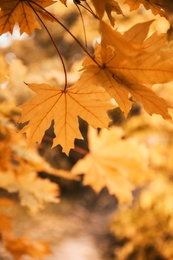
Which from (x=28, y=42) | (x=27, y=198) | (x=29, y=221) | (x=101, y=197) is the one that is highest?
(x=28, y=42)

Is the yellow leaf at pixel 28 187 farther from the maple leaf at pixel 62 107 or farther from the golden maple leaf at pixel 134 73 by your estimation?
the golden maple leaf at pixel 134 73

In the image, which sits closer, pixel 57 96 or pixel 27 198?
pixel 57 96

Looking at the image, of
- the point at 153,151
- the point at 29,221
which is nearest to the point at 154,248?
the point at 153,151

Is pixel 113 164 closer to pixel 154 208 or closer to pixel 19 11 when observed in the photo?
pixel 19 11

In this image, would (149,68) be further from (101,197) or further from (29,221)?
(101,197)

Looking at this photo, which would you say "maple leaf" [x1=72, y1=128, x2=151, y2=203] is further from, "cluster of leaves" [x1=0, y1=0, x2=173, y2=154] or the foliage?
"cluster of leaves" [x1=0, y1=0, x2=173, y2=154]

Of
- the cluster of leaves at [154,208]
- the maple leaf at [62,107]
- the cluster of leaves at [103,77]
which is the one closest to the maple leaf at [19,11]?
the cluster of leaves at [103,77]

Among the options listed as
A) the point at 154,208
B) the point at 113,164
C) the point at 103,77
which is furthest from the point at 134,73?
the point at 154,208
